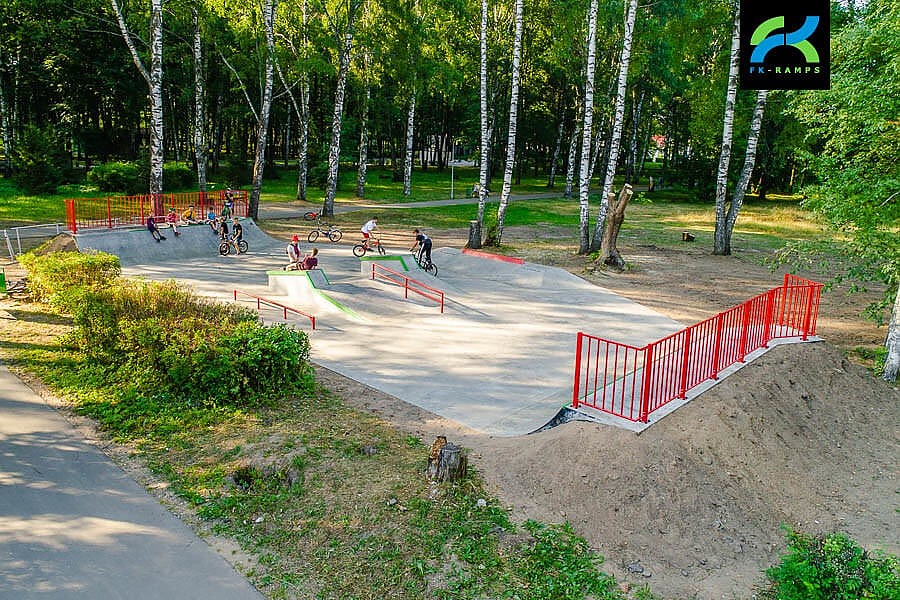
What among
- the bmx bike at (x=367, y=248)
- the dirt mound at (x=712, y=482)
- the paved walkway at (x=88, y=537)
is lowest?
the paved walkway at (x=88, y=537)

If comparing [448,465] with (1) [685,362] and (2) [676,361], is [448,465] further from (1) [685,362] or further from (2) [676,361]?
(2) [676,361]

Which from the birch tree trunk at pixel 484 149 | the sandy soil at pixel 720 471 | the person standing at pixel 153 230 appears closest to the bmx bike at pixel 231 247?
the person standing at pixel 153 230

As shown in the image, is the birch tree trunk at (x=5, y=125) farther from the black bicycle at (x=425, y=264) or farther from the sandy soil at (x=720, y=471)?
the sandy soil at (x=720, y=471)

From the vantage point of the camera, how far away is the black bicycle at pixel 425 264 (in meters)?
20.9

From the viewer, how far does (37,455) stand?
859 cm

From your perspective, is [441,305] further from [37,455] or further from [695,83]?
[695,83]

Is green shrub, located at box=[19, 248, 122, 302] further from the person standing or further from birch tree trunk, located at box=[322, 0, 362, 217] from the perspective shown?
birch tree trunk, located at box=[322, 0, 362, 217]

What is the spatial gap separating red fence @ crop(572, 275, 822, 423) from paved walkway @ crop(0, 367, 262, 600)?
4.83 meters

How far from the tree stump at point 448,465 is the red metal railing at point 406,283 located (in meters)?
8.21

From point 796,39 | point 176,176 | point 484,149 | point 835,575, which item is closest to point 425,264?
point 484,149

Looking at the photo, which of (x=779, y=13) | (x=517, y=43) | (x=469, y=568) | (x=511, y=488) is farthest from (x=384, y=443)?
(x=517, y=43)

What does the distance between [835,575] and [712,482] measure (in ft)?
7.64

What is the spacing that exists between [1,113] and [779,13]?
127 feet

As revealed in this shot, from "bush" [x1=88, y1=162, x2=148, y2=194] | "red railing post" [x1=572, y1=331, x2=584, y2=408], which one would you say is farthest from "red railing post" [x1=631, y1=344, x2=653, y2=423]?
"bush" [x1=88, y1=162, x2=148, y2=194]
